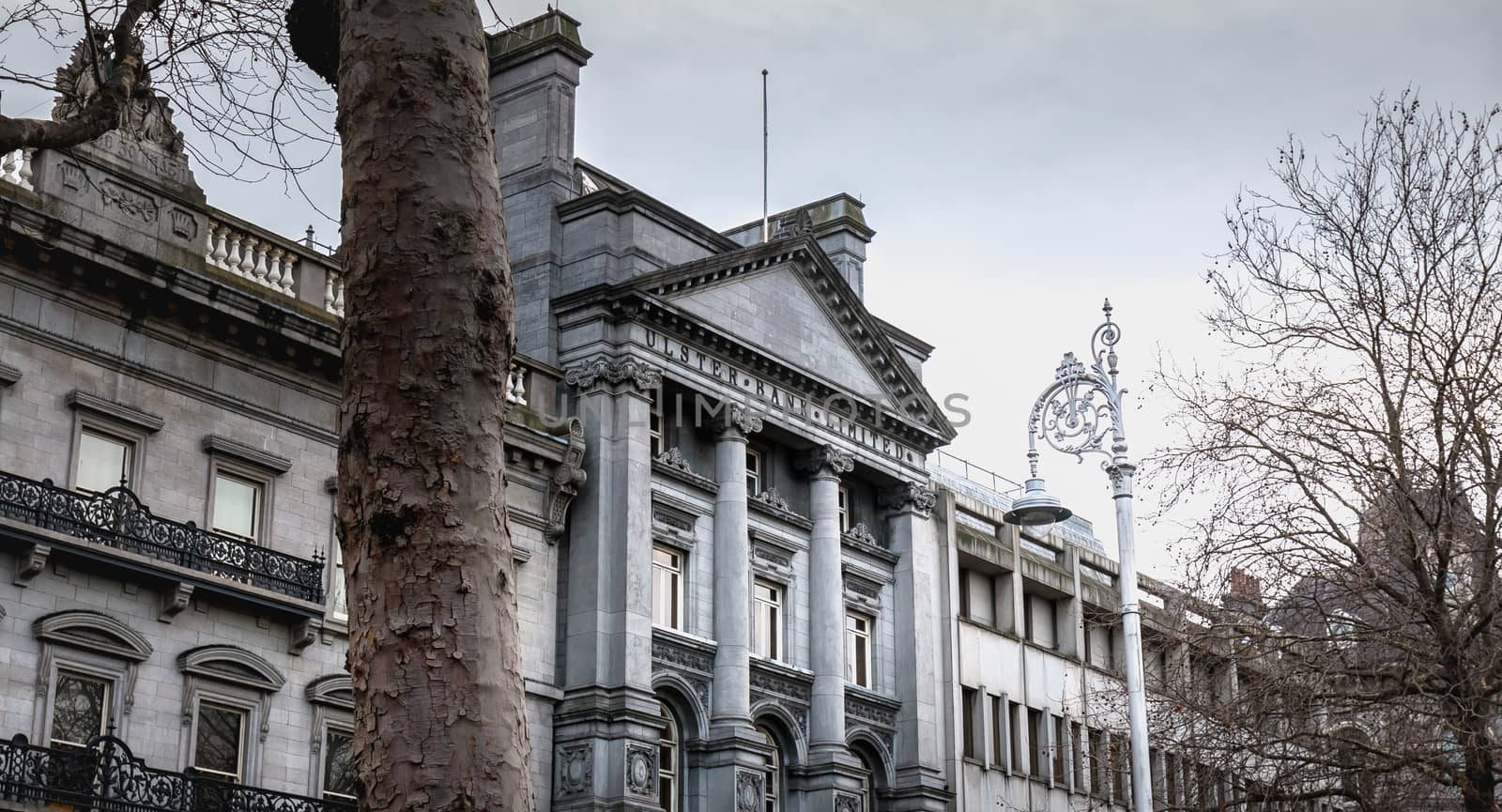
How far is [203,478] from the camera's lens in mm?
30188

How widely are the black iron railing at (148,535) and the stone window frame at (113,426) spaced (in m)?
0.61

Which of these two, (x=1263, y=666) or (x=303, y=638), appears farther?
(x=303, y=638)

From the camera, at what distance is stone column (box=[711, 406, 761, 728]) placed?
3781 cm

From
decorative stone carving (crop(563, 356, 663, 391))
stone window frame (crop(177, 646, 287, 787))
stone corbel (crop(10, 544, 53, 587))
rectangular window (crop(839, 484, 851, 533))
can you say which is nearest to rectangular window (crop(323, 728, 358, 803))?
stone window frame (crop(177, 646, 287, 787))

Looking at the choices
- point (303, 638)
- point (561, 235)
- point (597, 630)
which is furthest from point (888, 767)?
point (303, 638)

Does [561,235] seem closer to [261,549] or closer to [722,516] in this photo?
[722,516]

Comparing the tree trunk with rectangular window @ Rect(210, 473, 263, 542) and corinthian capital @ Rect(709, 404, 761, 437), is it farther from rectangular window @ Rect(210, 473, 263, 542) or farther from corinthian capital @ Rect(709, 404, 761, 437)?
corinthian capital @ Rect(709, 404, 761, 437)

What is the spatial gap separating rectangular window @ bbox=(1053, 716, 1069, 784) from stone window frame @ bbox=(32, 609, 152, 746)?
2659 centimetres

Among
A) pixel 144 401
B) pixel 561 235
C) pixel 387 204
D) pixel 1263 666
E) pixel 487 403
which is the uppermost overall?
pixel 561 235

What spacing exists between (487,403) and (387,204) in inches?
36.9

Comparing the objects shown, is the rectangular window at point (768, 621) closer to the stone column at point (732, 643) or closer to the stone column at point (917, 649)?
the stone column at point (732, 643)

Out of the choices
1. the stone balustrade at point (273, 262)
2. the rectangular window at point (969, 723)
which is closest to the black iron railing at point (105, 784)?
the stone balustrade at point (273, 262)

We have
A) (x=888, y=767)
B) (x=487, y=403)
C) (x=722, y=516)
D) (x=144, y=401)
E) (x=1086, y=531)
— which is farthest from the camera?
(x=1086, y=531)

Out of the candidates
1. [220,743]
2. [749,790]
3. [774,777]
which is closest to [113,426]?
[220,743]
